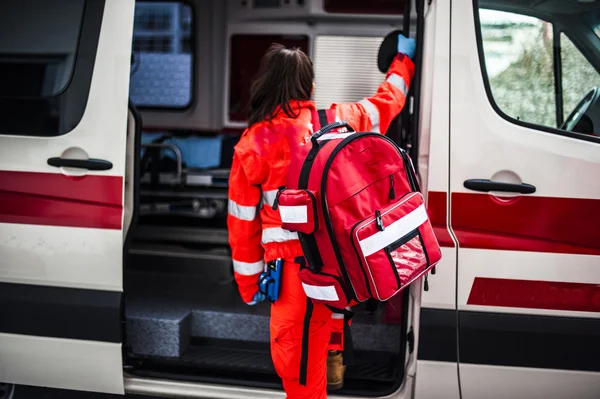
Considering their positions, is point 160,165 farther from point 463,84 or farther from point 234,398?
point 463,84

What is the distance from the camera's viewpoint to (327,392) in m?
2.54

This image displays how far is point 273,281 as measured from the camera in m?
2.26

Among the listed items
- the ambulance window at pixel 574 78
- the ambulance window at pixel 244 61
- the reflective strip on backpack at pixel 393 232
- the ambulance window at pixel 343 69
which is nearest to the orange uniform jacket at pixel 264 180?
the reflective strip on backpack at pixel 393 232

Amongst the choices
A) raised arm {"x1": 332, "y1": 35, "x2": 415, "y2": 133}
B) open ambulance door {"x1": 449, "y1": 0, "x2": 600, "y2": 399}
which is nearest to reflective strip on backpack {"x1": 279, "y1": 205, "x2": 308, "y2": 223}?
raised arm {"x1": 332, "y1": 35, "x2": 415, "y2": 133}

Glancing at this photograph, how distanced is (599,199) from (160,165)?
2.84m

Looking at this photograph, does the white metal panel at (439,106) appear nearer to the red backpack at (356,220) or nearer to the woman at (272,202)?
the red backpack at (356,220)

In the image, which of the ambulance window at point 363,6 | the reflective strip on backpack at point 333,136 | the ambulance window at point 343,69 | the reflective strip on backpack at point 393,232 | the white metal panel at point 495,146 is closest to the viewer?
the reflective strip on backpack at point 393,232

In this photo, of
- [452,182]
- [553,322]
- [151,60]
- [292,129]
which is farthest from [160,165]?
[553,322]

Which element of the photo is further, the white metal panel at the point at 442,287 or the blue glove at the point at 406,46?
the blue glove at the point at 406,46

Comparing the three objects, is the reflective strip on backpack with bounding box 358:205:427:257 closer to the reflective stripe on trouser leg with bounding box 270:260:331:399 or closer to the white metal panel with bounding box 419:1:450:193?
the white metal panel with bounding box 419:1:450:193

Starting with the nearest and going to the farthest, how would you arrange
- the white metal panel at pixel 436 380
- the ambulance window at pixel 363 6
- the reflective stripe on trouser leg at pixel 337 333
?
the white metal panel at pixel 436 380
the reflective stripe on trouser leg at pixel 337 333
the ambulance window at pixel 363 6

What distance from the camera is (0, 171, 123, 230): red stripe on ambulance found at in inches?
95.7

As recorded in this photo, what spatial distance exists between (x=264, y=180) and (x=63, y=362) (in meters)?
1.18

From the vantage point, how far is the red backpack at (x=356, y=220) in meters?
1.97
